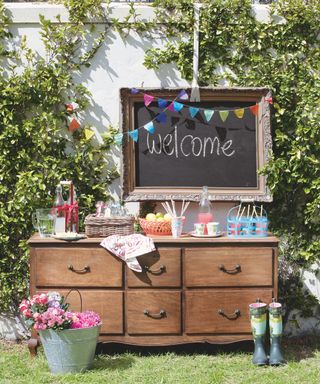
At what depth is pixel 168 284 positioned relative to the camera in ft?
15.2

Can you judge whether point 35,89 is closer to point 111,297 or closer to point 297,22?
point 111,297

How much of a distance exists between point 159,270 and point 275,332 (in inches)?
34.2

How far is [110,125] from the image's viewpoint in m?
5.21

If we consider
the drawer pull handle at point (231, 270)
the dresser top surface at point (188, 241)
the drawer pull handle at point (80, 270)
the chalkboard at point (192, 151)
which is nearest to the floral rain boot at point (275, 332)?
the drawer pull handle at point (231, 270)

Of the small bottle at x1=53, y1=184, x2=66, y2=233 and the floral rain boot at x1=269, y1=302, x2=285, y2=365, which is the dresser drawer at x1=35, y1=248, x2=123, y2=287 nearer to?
the small bottle at x1=53, y1=184, x2=66, y2=233

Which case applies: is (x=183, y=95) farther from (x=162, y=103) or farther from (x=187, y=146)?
(x=187, y=146)

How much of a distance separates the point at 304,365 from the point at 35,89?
2762mm

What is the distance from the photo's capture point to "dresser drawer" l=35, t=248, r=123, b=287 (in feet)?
15.2

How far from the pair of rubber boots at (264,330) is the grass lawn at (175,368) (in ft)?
0.21

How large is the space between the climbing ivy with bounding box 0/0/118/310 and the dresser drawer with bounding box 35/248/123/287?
599 millimetres

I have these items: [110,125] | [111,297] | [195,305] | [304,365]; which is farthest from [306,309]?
[110,125]

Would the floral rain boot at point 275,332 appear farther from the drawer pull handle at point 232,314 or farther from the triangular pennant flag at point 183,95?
the triangular pennant flag at point 183,95

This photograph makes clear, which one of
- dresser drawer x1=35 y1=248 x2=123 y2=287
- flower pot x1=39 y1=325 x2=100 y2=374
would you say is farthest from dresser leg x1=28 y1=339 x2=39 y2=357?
dresser drawer x1=35 y1=248 x2=123 y2=287

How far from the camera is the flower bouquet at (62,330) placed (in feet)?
14.1
